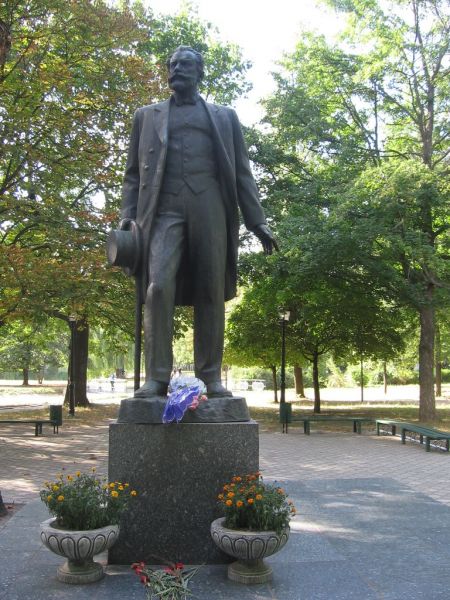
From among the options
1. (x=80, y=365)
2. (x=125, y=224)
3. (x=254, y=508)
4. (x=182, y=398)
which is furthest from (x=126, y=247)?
(x=80, y=365)

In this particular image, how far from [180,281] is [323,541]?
7.54 ft

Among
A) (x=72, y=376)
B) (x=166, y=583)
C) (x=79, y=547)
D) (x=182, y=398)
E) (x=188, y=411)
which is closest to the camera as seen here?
(x=166, y=583)

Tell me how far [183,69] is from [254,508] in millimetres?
3326

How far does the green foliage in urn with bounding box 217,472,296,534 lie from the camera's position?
3.83m

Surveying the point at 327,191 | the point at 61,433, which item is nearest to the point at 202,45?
the point at 327,191

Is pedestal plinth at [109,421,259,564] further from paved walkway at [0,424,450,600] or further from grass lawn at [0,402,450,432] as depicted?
grass lawn at [0,402,450,432]

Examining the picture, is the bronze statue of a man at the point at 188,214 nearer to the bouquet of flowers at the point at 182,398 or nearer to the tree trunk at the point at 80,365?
the bouquet of flowers at the point at 182,398

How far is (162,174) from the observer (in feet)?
15.5

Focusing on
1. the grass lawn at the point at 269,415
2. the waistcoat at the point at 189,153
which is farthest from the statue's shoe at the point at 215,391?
the grass lawn at the point at 269,415

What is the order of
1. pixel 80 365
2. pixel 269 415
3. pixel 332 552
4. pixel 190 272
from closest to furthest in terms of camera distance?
pixel 332 552 < pixel 190 272 < pixel 269 415 < pixel 80 365

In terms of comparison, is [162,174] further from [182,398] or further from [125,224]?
[182,398]

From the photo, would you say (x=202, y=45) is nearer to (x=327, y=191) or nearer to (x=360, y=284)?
(x=327, y=191)

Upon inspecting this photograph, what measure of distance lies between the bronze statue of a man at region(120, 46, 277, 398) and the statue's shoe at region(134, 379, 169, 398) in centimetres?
3

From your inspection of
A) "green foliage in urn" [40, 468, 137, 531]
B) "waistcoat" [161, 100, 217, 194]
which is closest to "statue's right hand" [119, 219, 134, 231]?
"waistcoat" [161, 100, 217, 194]
